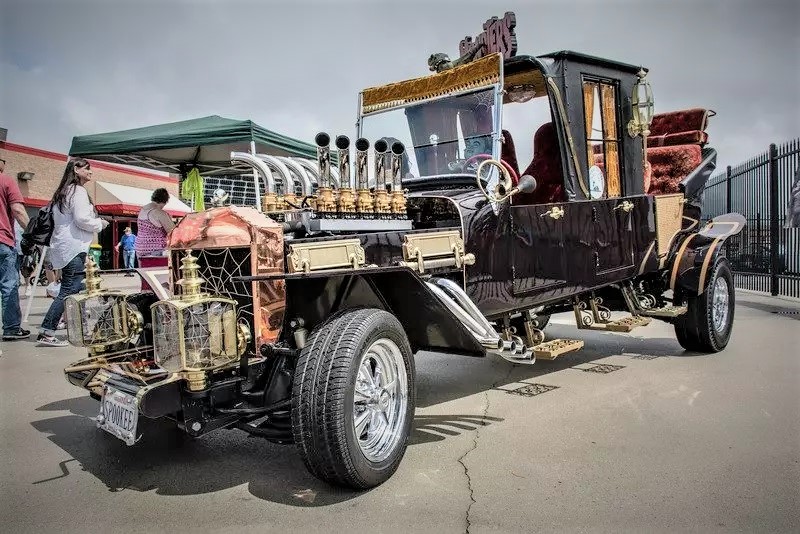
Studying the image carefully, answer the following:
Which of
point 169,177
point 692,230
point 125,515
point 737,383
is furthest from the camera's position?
point 169,177

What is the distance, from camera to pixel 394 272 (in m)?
3.21

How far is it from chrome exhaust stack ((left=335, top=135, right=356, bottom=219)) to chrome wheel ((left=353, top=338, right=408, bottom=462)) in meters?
0.92

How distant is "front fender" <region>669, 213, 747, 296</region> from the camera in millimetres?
A: 5848

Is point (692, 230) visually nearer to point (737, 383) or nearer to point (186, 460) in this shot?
point (737, 383)

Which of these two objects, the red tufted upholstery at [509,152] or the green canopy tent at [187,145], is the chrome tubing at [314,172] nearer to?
the red tufted upholstery at [509,152]

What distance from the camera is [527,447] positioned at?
344cm

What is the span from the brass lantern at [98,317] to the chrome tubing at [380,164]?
5.37 ft

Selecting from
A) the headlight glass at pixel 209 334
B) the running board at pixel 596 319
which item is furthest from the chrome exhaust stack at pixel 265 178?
the running board at pixel 596 319

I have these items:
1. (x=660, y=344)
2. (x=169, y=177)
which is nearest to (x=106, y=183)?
(x=169, y=177)

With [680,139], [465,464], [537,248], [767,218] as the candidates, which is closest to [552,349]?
[537,248]

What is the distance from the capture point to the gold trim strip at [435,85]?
14.3 ft

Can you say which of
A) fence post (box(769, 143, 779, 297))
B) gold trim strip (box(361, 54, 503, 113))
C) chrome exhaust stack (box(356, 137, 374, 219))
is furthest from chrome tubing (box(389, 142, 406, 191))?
fence post (box(769, 143, 779, 297))

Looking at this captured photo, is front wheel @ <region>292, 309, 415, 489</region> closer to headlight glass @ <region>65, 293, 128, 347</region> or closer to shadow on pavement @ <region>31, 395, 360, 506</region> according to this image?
shadow on pavement @ <region>31, 395, 360, 506</region>

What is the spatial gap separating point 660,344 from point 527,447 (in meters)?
3.84
